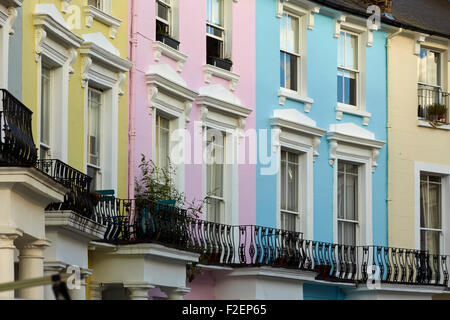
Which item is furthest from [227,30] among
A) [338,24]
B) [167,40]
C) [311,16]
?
[338,24]

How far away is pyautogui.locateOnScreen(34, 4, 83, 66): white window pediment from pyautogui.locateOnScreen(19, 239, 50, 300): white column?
11.2ft

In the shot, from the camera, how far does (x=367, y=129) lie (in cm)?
2980

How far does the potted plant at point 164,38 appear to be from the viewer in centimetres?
2428

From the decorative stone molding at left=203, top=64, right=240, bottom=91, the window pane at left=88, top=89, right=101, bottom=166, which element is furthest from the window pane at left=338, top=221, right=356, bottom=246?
the window pane at left=88, top=89, right=101, bottom=166

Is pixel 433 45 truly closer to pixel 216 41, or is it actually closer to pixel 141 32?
pixel 216 41

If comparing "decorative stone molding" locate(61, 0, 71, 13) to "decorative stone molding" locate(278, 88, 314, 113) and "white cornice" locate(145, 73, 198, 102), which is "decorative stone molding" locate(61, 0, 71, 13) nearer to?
"white cornice" locate(145, 73, 198, 102)

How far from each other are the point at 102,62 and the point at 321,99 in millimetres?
7960

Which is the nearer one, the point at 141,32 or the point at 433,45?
the point at 141,32

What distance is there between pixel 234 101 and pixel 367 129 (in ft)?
15.0

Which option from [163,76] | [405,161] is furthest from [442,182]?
[163,76]

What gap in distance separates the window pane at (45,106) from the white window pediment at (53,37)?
0.27 metres

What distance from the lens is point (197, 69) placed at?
2542 cm

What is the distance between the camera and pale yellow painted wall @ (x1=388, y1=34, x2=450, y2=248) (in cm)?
3020

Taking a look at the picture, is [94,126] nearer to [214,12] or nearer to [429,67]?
[214,12]
